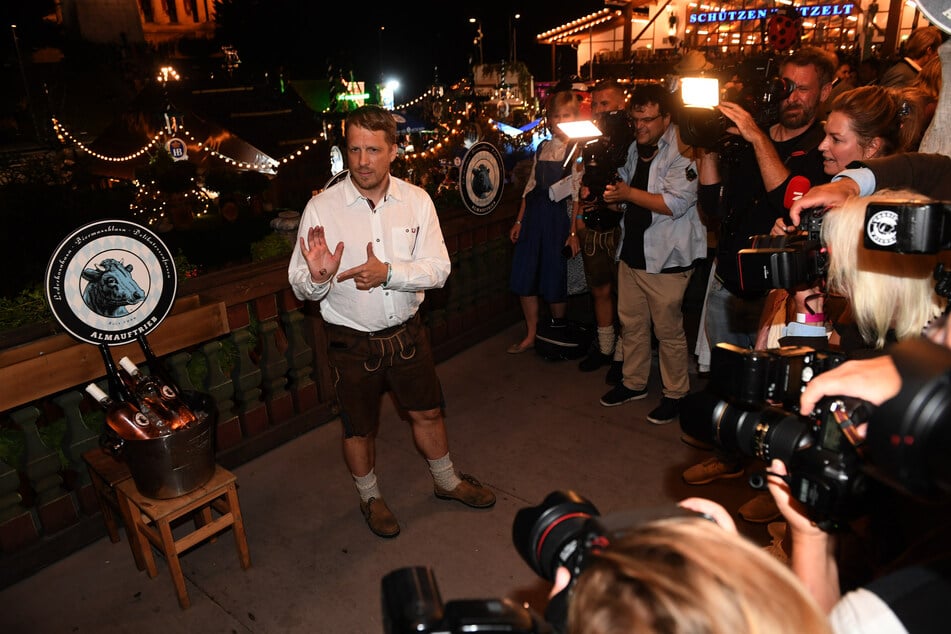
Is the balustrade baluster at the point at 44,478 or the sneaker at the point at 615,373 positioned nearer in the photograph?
the balustrade baluster at the point at 44,478

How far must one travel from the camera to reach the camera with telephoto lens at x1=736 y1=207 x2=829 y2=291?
1747mm

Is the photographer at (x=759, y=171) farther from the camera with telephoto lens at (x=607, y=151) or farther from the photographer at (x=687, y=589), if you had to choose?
the photographer at (x=687, y=589)

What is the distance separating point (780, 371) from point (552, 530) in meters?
0.65

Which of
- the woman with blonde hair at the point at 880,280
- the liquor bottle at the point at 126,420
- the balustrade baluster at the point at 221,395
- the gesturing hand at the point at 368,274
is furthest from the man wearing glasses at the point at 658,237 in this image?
the liquor bottle at the point at 126,420

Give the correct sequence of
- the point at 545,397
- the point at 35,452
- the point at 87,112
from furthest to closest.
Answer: the point at 87,112 → the point at 545,397 → the point at 35,452

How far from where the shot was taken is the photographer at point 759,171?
2.83 meters

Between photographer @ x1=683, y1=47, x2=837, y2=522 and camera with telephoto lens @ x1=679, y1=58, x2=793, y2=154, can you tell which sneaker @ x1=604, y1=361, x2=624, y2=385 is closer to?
photographer @ x1=683, y1=47, x2=837, y2=522

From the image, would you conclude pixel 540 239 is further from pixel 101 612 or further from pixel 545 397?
pixel 101 612

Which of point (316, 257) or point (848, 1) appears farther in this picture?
point (848, 1)

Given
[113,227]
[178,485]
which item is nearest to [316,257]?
[113,227]

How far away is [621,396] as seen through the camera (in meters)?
4.36

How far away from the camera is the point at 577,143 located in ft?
14.9

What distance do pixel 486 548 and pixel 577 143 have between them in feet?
9.40

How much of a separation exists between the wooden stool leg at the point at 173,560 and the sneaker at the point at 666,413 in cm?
282
